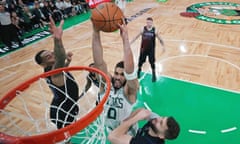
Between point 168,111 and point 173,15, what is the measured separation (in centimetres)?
774

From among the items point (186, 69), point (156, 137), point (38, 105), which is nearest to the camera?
point (156, 137)

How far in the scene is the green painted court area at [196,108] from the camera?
13.2ft

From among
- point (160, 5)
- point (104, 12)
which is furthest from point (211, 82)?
point (160, 5)

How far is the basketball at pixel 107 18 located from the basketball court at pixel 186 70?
2.27 m

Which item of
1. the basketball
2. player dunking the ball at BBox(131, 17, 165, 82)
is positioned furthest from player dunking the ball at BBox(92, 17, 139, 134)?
player dunking the ball at BBox(131, 17, 165, 82)

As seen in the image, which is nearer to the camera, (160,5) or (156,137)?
(156,137)

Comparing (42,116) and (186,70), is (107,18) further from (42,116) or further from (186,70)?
(186,70)

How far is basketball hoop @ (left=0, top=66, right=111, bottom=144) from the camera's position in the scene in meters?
1.79

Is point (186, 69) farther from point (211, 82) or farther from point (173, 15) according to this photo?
point (173, 15)

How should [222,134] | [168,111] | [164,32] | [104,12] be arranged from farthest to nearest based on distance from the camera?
[164,32]
[168,111]
[222,134]
[104,12]

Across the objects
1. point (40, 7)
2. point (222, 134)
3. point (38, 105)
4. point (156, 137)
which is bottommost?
point (222, 134)

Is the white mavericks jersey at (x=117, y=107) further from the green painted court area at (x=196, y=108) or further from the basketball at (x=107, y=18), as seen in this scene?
the green painted court area at (x=196, y=108)

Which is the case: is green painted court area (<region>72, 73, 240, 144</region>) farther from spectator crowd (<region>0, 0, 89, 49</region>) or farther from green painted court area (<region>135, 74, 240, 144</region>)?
spectator crowd (<region>0, 0, 89, 49</region>)

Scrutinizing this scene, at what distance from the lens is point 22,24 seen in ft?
31.9
